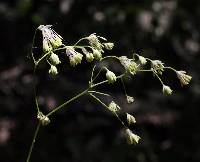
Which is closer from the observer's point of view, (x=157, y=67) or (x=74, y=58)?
(x=74, y=58)

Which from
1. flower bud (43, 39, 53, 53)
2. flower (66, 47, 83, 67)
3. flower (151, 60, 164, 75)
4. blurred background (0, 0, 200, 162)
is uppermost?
flower bud (43, 39, 53, 53)

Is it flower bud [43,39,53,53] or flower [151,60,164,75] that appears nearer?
flower bud [43,39,53,53]

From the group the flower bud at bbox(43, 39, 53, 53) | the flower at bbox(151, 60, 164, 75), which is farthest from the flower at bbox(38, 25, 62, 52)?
the flower at bbox(151, 60, 164, 75)

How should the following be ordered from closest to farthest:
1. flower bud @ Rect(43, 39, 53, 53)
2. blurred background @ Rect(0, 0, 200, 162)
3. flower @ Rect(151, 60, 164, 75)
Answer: flower bud @ Rect(43, 39, 53, 53) < flower @ Rect(151, 60, 164, 75) < blurred background @ Rect(0, 0, 200, 162)

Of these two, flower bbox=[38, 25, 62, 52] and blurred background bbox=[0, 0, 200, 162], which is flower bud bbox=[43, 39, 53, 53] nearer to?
flower bbox=[38, 25, 62, 52]

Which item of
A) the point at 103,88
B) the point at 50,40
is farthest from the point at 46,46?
the point at 103,88

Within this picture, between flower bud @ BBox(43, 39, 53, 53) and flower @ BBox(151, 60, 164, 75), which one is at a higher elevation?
flower bud @ BBox(43, 39, 53, 53)

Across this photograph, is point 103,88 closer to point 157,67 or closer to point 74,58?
point 157,67

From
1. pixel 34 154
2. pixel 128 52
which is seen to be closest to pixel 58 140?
pixel 34 154

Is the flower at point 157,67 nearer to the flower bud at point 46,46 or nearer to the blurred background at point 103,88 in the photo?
the flower bud at point 46,46

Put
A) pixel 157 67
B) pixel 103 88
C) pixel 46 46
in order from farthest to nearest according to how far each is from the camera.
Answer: pixel 103 88
pixel 157 67
pixel 46 46
